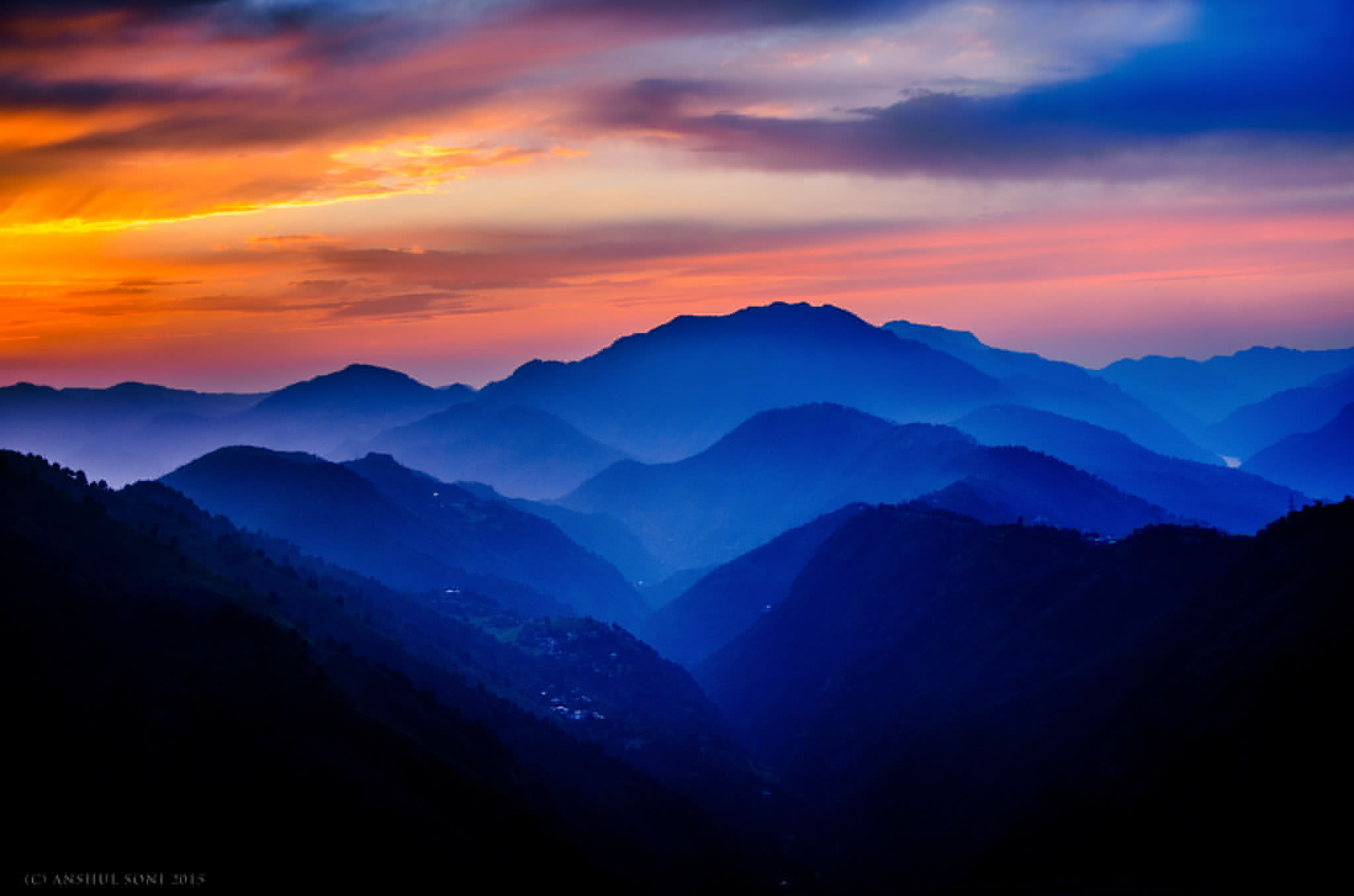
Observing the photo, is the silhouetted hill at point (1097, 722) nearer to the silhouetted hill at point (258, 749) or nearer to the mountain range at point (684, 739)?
the mountain range at point (684, 739)

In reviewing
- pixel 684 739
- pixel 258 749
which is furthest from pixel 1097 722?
pixel 258 749

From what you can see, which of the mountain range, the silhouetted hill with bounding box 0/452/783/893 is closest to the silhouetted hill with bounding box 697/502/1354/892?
the mountain range

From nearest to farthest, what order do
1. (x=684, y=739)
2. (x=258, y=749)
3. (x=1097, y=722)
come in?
(x=258, y=749) → (x=1097, y=722) → (x=684, y=739)

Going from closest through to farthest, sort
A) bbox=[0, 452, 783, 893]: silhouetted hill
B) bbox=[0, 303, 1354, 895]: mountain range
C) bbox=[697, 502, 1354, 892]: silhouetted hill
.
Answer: bbox=[0, 452, 783, 893]: silhouetted hill
bbox=[0, 303, 1354, 895]: mountain range
bbox=[697, 502, 1354, 892]: silhouetted hill

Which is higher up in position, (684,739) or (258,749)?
(258,749)

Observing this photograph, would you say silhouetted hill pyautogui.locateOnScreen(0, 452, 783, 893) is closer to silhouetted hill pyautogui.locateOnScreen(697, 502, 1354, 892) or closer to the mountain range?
the mountain range

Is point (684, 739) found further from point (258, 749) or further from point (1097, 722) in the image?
point (258, 749)

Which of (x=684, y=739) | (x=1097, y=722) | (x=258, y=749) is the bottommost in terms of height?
(x=684, y=739)
